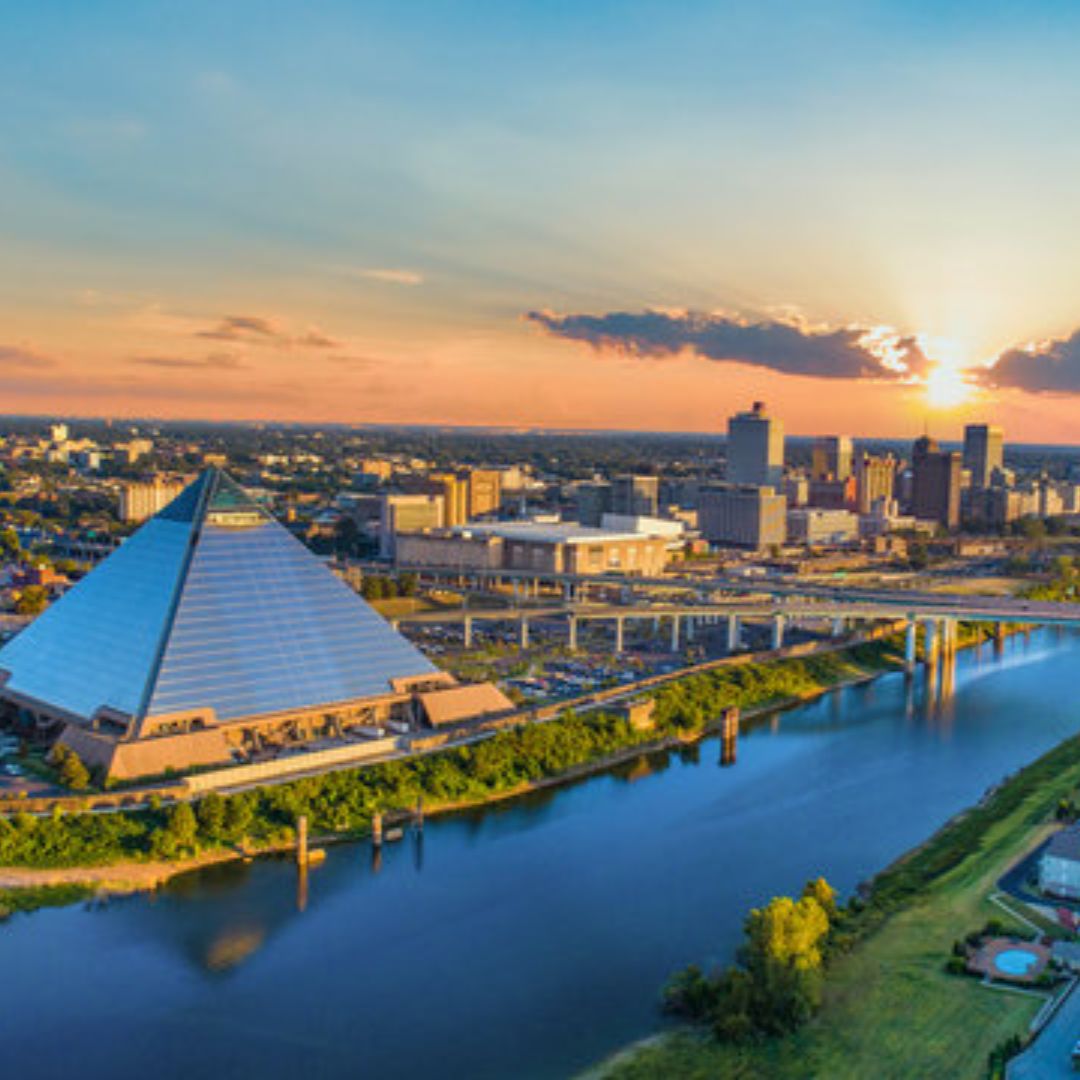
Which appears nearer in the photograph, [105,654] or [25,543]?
[105,654]

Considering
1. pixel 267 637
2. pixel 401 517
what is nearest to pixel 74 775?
pixel 267 637

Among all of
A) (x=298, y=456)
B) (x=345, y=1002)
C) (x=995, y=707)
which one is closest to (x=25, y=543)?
(x=995, y=707)

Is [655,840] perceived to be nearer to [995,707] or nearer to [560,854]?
[560,854]

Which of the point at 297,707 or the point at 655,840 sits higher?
the point at 297,707

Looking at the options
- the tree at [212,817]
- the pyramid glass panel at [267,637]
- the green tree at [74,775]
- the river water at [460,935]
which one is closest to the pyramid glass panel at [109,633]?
the pyramid glass panel at [267,637]

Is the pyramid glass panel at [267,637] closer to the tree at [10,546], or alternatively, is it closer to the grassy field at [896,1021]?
the grassy field at [896,1021]
